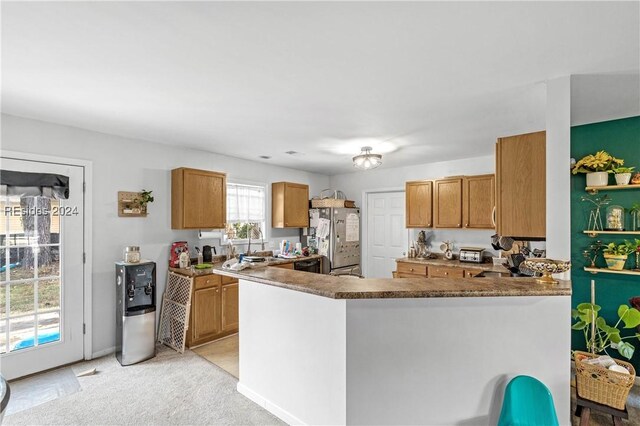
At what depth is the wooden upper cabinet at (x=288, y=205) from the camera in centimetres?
520

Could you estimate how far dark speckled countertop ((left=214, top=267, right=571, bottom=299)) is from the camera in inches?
69.4

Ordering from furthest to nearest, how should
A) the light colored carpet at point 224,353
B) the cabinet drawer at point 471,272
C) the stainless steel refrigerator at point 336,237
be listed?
the stainless steel refrigerator at point 336,237, the cabinet drawer at point 471,272, the light colored carpet at point 224,353

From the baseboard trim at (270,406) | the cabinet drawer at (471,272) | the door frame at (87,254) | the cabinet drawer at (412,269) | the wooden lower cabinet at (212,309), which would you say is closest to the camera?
the baseboard trim at (270,406)

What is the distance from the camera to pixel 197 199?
3975 mm

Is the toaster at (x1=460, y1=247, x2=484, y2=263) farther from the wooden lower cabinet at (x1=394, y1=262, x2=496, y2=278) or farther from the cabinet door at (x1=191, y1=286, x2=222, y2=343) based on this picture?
the cabinet door at (x1=191, y1=286, x2=222, y2=343)

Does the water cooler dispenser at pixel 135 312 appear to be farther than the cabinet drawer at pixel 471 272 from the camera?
No

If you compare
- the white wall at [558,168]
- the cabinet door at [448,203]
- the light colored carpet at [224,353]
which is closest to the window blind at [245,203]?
the light colored carpet at [224,353]

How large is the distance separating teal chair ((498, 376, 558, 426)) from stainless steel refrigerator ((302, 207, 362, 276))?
371 cm

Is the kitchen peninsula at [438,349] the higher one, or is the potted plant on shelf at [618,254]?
the potted plant on shelf at [618,254]

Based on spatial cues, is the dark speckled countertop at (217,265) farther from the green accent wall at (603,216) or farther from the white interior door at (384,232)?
the green accent wall at (603,216)

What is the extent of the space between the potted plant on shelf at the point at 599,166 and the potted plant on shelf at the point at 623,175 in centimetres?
6

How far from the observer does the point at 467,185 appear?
14.6 feet

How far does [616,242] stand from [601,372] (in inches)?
53.2

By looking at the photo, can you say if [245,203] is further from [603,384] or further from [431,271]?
[603,384]
